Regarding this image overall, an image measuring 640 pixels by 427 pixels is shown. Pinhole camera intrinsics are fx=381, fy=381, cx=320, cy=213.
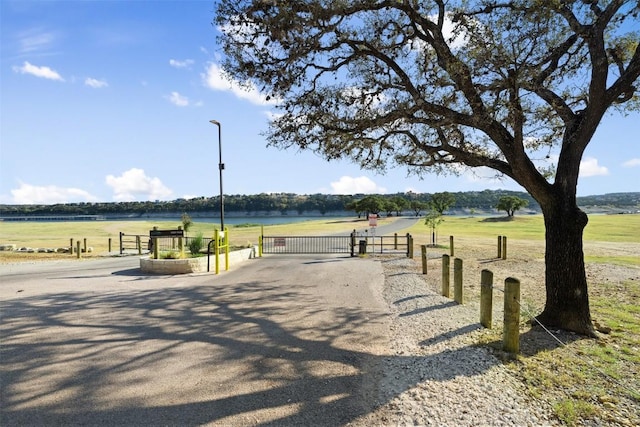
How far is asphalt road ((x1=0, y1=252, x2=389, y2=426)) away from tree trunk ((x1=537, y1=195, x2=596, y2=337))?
344 cm

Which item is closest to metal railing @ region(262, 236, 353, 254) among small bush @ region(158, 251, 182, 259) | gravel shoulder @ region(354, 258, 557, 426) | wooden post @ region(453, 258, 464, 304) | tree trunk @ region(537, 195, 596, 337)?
small bush @ region(158, 251, 182, 259)

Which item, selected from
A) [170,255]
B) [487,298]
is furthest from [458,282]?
[170,255]

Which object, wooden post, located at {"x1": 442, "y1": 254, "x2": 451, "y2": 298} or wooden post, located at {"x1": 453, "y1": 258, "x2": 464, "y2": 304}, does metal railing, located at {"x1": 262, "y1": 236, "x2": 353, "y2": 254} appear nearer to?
wooden post, located at {"x1": 442, "y1": 254, "x2": 451, "y2": 298}

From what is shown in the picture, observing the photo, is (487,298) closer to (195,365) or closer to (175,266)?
(195,365)

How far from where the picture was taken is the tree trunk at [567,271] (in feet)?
24.2

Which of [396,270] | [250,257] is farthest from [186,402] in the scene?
[250,257]

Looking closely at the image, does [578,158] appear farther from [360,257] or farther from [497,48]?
[360,257]

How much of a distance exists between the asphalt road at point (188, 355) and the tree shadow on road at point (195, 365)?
0.06 feet

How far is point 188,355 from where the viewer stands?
5.55m

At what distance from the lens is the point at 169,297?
9.66 meters

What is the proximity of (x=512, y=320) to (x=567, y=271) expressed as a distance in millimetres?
2590

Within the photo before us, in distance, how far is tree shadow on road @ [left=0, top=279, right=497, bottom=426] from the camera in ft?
13.1

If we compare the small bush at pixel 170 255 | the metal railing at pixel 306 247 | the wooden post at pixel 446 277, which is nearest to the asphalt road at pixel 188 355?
the wooden post at pixel 446 277

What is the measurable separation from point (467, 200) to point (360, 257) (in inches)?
6254
